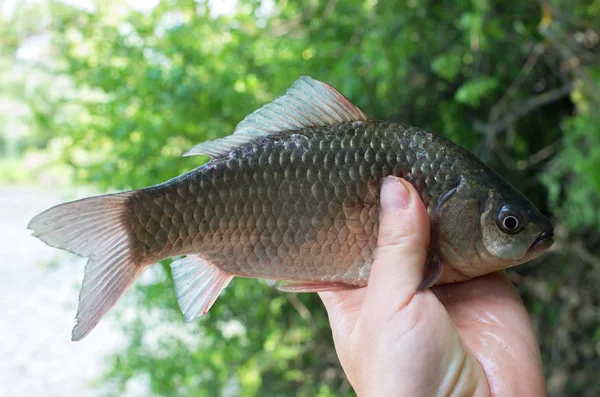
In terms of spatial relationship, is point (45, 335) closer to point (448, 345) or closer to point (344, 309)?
point (344, 309)

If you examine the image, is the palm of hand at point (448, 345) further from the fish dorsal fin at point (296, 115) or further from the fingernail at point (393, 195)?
the fish dorsal fin at point (296, 115)

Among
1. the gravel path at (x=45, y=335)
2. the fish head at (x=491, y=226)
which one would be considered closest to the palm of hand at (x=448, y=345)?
the fish head at (x=491, y=226)

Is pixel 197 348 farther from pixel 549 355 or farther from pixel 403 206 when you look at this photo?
pixel 403 206

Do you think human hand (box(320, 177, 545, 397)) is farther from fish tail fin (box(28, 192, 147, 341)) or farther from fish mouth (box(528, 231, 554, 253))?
fish tail fin (box(28, 192, 147, 341))

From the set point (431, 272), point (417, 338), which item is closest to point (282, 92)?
point (431, 272)

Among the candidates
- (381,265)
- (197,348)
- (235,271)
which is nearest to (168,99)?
(197,348)
